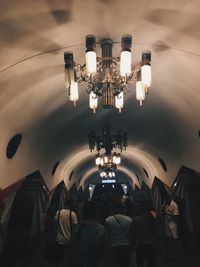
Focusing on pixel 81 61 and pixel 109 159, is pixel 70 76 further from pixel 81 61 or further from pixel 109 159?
pixel 109 159

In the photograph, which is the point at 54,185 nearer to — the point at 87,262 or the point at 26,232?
the point at 26,232

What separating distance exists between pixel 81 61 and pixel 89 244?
3.14 m

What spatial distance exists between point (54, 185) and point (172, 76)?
997cm

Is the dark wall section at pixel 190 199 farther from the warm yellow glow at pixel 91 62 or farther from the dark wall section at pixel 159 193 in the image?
the warm yellow glow at pixel 91 62

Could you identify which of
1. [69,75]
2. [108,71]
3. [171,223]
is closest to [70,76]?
[69,75]

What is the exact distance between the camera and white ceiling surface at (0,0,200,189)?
4.12 metres

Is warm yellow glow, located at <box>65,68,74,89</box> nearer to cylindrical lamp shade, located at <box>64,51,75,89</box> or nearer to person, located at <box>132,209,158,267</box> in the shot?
cylindrical lamp shade, located at <box>64,51,75,89</box>

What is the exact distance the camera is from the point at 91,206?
14.4 feet

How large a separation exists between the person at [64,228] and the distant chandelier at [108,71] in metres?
2.21

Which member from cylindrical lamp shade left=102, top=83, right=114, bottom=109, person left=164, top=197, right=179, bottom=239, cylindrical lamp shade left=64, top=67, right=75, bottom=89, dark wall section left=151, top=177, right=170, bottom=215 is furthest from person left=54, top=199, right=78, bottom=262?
dark wall section left=151, top=177, right=170, bottom=215

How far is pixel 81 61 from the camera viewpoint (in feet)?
18.7

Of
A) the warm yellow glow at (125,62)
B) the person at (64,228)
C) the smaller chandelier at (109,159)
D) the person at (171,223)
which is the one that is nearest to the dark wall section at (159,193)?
the smaller chandelier at (109,159)

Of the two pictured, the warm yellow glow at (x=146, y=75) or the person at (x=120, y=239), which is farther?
the person at (x=120, y=239)

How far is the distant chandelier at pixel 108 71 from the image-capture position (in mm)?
4301
